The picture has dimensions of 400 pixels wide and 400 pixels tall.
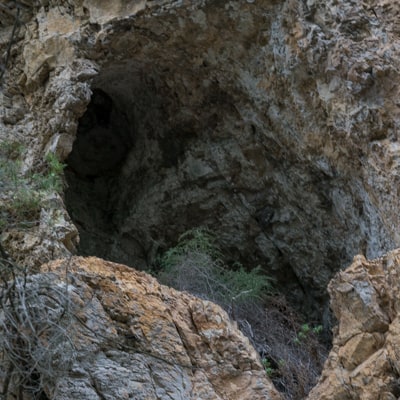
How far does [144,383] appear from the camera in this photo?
9.76 feet

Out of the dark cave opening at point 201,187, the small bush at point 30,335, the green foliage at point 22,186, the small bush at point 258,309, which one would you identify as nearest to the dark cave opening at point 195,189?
the dark cave opening at point 201,187

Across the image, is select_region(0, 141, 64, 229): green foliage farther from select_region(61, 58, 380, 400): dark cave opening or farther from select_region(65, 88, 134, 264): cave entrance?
select_region(65, 88, 134, 264): cave entrance

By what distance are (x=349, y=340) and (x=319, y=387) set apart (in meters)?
0.25

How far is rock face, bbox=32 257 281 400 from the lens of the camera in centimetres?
293

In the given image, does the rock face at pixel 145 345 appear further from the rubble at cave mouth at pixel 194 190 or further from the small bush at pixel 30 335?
the rubble at cave mouth at pixel 194 190

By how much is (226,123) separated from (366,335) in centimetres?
304

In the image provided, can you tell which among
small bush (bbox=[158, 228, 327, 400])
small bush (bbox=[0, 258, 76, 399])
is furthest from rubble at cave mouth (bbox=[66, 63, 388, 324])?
small bush (bbox=[0, 258, 76, 399])

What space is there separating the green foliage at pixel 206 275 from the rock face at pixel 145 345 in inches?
46.0

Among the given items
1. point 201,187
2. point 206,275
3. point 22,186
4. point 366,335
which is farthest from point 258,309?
point 366,335

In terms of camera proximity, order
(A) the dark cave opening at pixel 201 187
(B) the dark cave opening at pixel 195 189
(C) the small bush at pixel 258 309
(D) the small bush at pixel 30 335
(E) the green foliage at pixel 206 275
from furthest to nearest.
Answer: (B) the dark cave opening at pixel 195 189, (A) the dark cave opening at pixel 201 187, (E) the green foliage at pixel 206 275, (C) the small bush at pixel 258 309, (D) the small bush at pixel 30 335

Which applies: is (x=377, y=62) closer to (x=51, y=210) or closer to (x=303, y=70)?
(x=303, y=70)

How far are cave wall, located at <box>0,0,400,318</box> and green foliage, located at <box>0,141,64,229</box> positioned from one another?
15 cm

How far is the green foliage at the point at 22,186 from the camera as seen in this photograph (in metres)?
4.39

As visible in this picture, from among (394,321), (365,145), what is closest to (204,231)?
(365,145)
